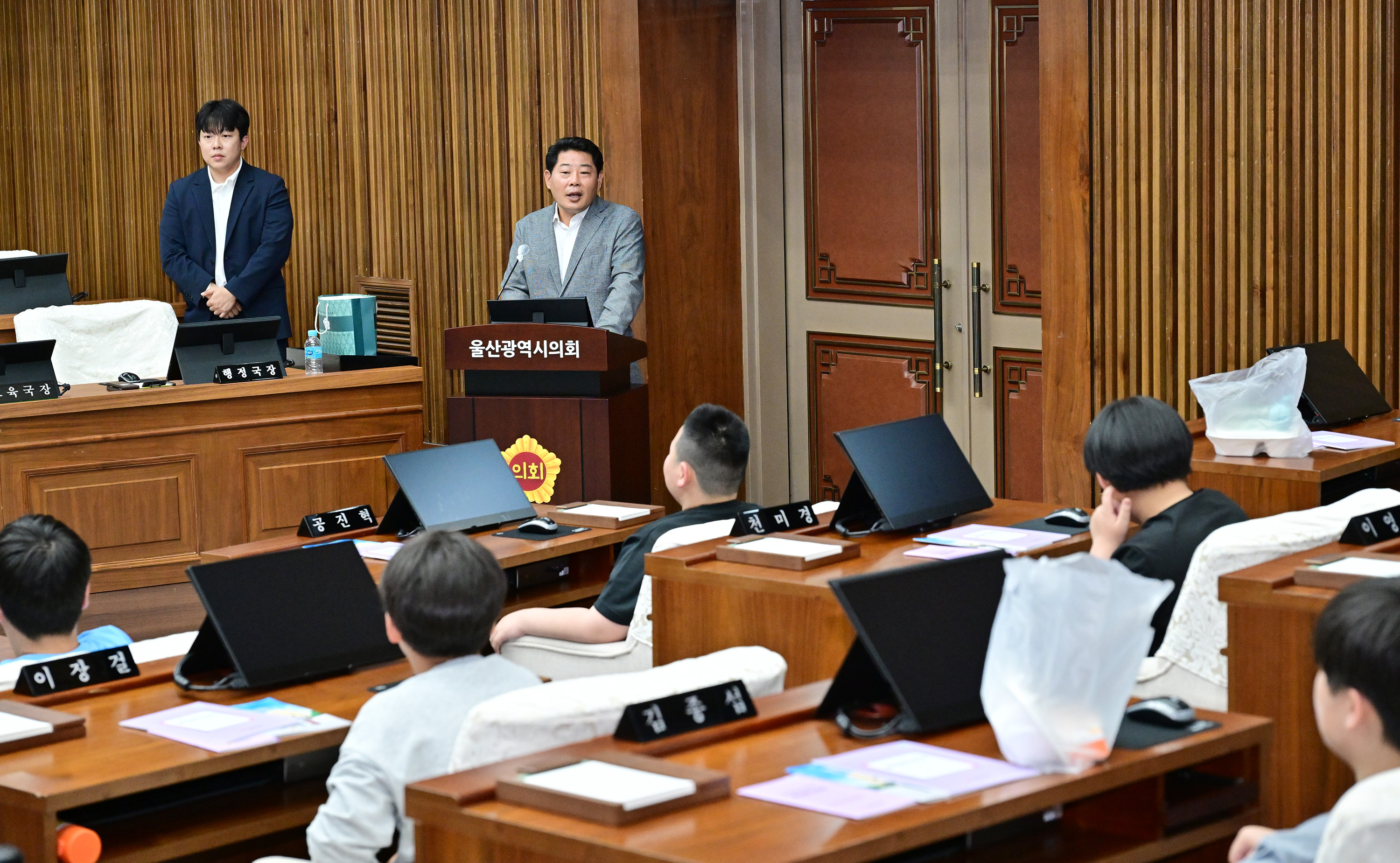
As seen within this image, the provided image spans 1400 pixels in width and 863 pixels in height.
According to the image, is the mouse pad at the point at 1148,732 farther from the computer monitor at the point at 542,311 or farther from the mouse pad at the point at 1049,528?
the computer monitor at the point at 542,311

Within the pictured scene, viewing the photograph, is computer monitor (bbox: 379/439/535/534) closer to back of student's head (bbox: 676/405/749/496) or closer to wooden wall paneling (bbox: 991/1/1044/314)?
back of student's head (bbox: 676/405/749/496)

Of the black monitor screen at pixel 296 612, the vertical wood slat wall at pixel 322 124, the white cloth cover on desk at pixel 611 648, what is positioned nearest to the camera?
the black monitor screen at pixel 296 612

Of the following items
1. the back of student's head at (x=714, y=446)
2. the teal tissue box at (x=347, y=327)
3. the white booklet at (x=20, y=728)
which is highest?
the teal tissue box at (x=347, y=327)

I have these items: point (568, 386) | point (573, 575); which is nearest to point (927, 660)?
point (573, 575)

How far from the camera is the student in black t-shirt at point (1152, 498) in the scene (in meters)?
3.55

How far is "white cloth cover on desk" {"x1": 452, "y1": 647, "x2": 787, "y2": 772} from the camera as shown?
2484mm

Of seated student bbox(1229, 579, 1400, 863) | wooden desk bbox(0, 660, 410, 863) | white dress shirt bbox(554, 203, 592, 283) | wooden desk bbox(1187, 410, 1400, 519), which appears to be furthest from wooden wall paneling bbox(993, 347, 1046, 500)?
seated student bbox(1229, 579, 1400, 863)

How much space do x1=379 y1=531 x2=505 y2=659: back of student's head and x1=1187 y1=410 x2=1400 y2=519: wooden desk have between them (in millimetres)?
2305

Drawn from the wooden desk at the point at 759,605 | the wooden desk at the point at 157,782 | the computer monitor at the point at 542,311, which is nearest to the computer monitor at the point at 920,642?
the wooden desk at the point at 759,605

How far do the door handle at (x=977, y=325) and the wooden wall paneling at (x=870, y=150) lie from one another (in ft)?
0.68

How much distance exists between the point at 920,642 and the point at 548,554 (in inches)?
78.6

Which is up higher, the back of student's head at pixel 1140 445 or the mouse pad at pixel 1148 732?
the back of student's head at pixel 1140 445

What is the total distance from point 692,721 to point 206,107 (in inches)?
216

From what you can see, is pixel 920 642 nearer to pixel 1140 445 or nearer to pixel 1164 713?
pixel 1164 713
